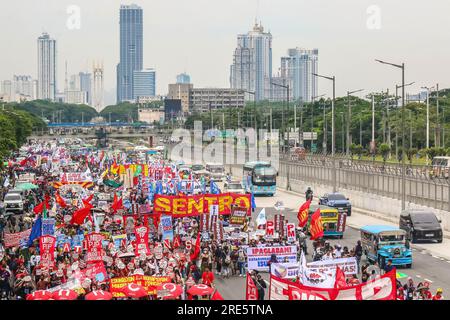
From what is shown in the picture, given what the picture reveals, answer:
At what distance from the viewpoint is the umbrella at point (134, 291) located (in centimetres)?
2087

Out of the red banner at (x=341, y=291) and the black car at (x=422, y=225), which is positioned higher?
the red banner at (x=341, y=291)

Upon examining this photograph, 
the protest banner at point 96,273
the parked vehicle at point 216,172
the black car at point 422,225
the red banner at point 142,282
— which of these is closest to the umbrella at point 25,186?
the black car at point 422,225

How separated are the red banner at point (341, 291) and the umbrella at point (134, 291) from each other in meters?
4.63

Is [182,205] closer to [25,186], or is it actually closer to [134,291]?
[134,291]

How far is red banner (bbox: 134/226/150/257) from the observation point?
1172 inches

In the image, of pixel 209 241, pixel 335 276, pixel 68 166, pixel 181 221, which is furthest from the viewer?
pixel 68 166

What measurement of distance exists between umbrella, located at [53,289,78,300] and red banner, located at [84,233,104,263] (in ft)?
25.7

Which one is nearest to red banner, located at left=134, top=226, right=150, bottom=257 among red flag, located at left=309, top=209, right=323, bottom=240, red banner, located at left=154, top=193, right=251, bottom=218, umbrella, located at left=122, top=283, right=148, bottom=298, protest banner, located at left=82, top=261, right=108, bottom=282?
protest banner, located at left=82, top=261, right=108, bottom=282

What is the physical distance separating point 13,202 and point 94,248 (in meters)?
27.7

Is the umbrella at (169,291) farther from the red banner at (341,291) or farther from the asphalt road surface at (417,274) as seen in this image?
the asphalt road surface at (417,274)

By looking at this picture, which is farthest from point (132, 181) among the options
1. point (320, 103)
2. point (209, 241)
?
point (320, 103)

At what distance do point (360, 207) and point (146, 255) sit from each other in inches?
1170
